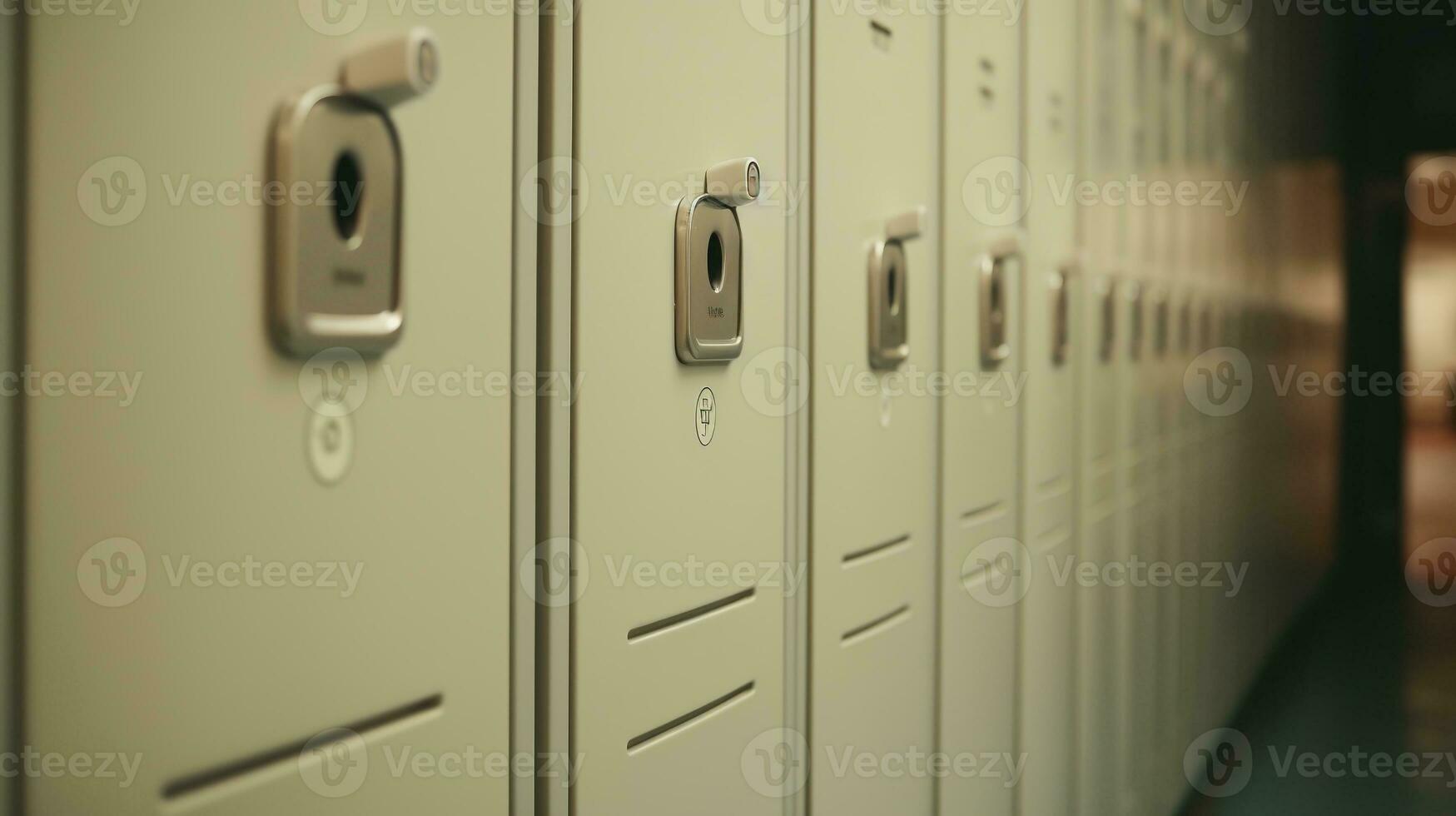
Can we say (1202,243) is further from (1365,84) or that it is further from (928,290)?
(1365,84)

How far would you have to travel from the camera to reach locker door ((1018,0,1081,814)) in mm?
1822

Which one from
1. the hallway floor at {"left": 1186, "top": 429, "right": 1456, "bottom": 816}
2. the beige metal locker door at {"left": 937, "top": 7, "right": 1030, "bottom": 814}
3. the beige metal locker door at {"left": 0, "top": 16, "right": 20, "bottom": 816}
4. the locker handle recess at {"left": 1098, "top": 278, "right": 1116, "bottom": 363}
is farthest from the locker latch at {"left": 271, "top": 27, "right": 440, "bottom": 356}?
the hallway floor at {"left": 1186, "top": 429, "right": 1456, "bottom": 816}

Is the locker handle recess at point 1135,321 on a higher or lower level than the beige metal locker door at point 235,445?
higher

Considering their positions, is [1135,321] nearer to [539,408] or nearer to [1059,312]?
[1059,312]

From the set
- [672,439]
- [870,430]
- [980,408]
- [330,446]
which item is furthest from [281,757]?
[980,408]

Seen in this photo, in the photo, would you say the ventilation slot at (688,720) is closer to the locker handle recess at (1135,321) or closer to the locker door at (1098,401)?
the locker door at (1098,401)

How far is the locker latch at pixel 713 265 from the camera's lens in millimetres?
889

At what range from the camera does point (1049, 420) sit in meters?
1.94

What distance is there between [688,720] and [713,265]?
1.41 feet

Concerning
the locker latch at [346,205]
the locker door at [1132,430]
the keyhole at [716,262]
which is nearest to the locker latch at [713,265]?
the keyhole at [716,262]

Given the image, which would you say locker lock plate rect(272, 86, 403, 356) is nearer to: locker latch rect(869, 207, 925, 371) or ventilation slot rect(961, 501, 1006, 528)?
locker latch rect(869, 207, 925, 371)

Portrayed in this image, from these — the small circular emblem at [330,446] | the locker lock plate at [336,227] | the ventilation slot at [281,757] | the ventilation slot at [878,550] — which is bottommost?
the ventilation slot at [281,757]

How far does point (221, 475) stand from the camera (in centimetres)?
53

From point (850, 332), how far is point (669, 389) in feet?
1.32
